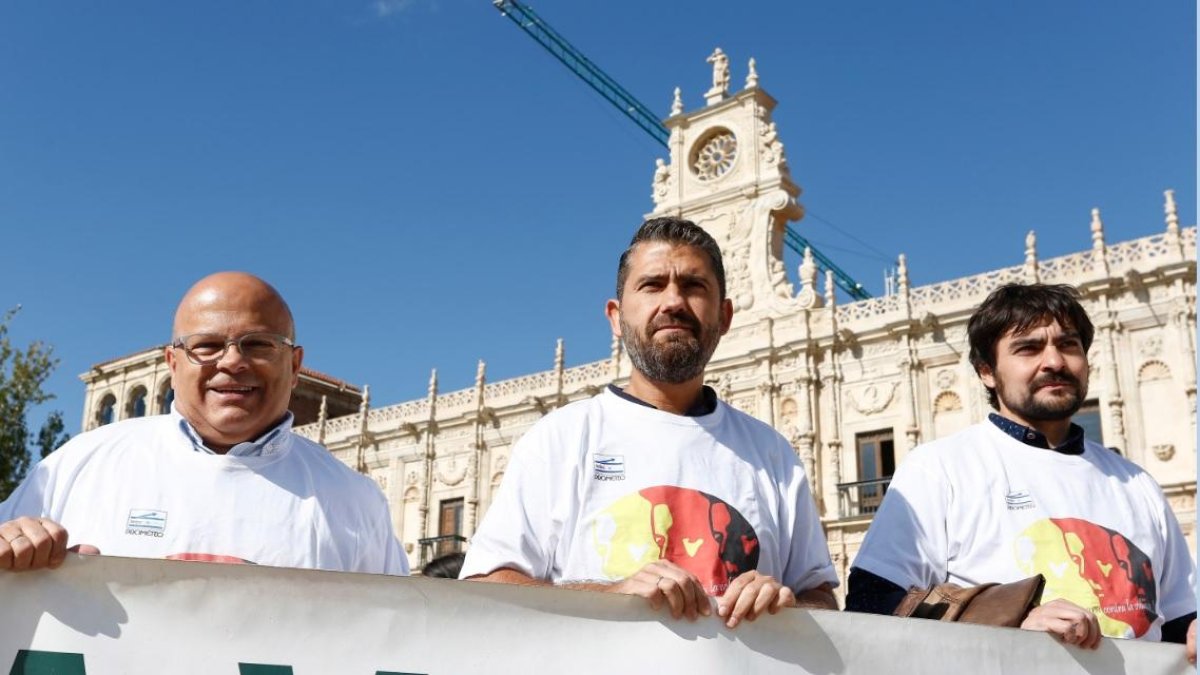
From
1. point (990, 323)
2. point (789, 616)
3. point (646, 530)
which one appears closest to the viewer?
point (789, 616)

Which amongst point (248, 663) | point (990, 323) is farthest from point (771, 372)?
point (248, 663)

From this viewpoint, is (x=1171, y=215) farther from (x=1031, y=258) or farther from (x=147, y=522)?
(x=147, y=522)

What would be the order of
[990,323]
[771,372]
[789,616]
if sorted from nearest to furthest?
[789,616]
[990,323]
[771,372]

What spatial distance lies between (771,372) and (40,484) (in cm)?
2113

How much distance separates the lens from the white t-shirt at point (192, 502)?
3332mm

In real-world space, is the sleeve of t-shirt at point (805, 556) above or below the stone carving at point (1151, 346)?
below

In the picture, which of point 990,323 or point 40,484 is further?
point 990,323

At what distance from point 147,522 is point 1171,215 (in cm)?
2085

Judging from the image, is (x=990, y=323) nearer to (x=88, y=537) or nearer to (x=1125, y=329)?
(x=88, y=537)

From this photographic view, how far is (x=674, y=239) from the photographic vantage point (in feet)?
11.8

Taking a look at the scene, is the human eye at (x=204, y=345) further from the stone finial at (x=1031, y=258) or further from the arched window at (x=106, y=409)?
the arched window at (x=106, y=409)

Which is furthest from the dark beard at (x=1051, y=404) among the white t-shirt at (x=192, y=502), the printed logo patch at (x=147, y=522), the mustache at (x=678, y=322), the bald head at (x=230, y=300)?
the printed logo patch at (x=147, y=522)

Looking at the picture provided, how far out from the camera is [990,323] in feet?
13.3

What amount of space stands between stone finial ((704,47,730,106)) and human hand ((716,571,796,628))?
1016 inches
